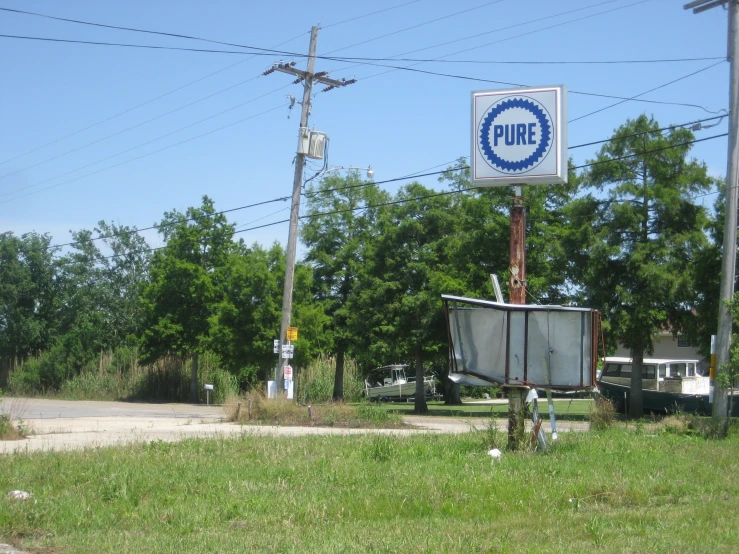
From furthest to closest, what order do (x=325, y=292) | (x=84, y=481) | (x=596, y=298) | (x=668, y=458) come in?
(x=325, y=292)
(x=596, y=298)
(x=668, y=458)
(x=84, y=481)

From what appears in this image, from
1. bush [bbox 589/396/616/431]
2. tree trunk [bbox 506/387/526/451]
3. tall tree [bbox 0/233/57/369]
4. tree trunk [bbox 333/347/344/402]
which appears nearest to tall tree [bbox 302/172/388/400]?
tree trunk [bbox 333/347/344/402]

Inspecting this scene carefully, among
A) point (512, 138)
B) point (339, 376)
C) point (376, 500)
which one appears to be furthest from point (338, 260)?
point (376, 500)

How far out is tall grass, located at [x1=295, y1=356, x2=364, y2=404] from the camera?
3888 centimetres

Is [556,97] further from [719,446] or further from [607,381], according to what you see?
[607,381]

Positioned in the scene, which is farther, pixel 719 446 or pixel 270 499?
pixel 719 446

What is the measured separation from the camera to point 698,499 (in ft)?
30.7

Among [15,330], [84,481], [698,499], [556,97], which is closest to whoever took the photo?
[698,499]

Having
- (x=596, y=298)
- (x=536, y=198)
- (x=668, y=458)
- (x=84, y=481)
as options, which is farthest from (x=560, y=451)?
(x=536, y=198)

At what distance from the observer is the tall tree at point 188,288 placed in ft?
156

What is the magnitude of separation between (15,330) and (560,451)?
59381 millimetres

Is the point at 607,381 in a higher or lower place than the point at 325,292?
lower

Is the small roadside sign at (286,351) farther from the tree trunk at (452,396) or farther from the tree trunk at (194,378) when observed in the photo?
the tree trunk at (194,378)

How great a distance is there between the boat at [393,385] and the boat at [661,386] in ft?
42.9

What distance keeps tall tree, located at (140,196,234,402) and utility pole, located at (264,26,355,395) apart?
19867mm
